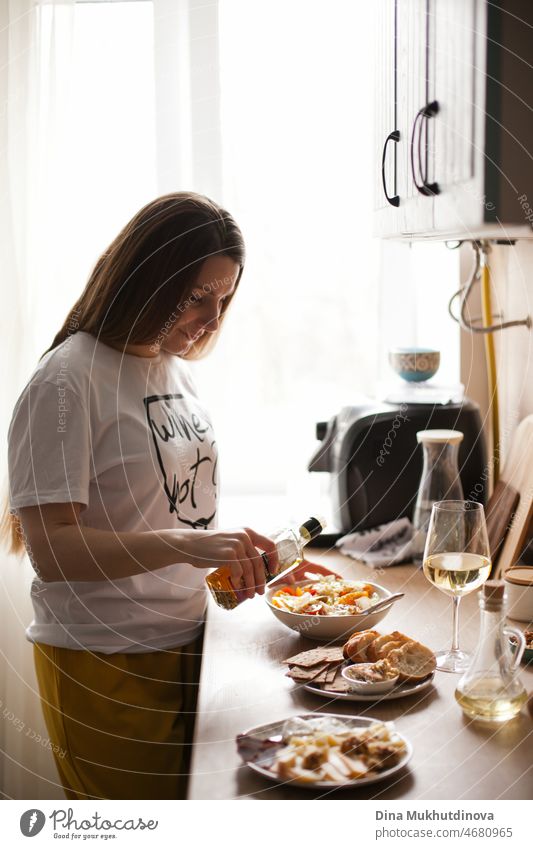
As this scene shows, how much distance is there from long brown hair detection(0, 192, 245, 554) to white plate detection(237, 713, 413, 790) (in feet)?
1.83

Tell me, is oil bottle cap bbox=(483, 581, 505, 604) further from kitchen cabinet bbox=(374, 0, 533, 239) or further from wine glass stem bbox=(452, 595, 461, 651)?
kitchen cabinet bbox=(374, 0, 533, 239)

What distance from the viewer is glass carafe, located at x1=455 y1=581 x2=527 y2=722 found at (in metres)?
0.84

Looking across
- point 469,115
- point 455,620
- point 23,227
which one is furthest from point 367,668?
point 23,227

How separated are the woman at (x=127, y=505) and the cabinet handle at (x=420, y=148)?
26 cm

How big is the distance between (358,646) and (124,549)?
299 millimetres

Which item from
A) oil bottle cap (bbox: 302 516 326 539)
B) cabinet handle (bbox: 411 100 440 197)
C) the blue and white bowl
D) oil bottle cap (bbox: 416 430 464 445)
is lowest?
oil bottle cap (bbox: 302 516 326 539)

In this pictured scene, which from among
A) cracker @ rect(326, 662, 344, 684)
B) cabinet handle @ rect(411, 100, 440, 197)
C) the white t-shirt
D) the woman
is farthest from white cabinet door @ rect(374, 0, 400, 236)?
cracker @ rect(326, 662, 344, 684)

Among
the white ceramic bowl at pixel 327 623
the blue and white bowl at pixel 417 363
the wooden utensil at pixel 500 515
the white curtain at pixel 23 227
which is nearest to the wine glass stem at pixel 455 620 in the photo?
the white ceramic bowl at pixel 327 623

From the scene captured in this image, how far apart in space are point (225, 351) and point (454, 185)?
108cm

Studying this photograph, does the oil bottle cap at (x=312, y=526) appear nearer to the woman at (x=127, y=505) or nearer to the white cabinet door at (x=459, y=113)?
the woman at (x=127, y=505)

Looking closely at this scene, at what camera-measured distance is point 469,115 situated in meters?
0.97

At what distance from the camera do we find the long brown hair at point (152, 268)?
1128 millimetres

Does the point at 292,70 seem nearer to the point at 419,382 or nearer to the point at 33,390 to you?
the point at 419,382

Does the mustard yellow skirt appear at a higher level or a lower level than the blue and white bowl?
lower
